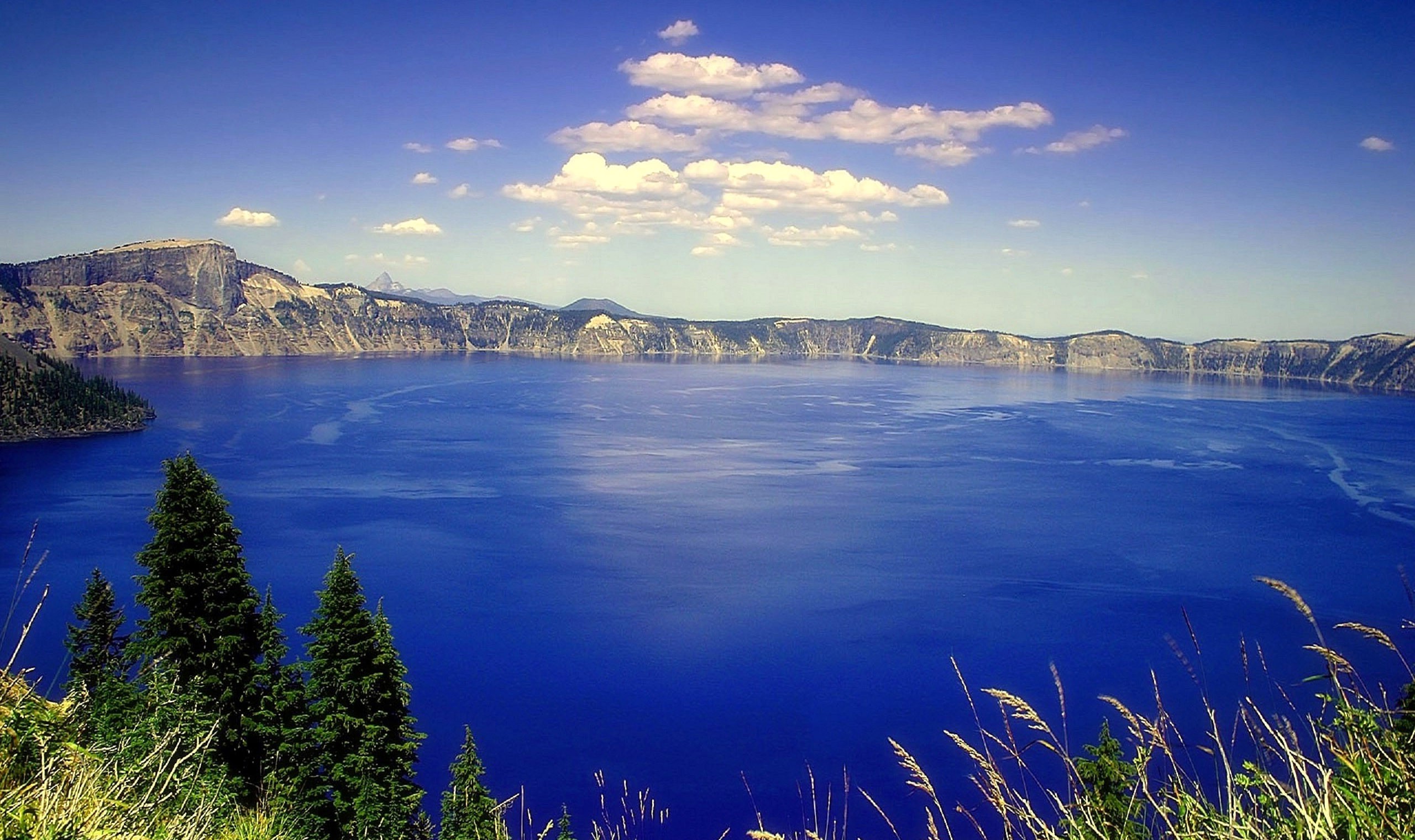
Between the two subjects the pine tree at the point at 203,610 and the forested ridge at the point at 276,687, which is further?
the pine tree at the point at 203,610

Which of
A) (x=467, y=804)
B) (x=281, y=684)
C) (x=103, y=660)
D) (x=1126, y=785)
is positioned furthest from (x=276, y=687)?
(x=1126, y=785)

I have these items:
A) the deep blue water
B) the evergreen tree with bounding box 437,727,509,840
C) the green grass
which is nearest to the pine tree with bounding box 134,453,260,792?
the evergreen tree with bounding box 437,727,509,840

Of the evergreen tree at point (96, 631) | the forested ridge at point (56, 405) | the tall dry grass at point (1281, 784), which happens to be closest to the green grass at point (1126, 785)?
the tall dry grass at point (1281, 784)

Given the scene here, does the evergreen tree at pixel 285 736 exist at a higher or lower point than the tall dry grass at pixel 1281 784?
lower

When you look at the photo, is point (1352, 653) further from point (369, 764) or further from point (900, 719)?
point (369, 764)

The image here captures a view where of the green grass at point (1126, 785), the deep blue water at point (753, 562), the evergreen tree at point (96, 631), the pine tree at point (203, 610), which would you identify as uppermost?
the green grass at point (1126, 785)

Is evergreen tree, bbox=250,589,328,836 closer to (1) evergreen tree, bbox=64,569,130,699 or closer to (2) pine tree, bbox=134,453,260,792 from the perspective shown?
(2) pine tree, bbox=134,453,260,792

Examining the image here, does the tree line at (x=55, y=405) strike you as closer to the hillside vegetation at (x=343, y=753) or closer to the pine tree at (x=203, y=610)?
the hillside vegetation at (x=343, y=753)
